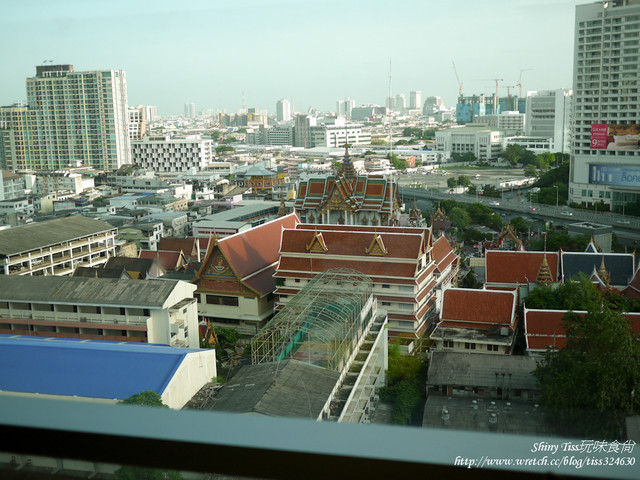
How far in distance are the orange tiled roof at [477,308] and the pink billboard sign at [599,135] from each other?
840 cm

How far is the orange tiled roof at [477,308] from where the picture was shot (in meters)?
5.53

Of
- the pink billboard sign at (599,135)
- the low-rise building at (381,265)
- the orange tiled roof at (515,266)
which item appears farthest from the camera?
the pink billboard sign at (599,135)

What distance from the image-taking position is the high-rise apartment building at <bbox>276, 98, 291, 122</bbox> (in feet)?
155

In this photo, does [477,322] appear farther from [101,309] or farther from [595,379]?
[101,309]

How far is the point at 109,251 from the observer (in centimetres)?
838

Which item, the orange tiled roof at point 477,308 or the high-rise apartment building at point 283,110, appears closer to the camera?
the orange tiled roof at point 477,308

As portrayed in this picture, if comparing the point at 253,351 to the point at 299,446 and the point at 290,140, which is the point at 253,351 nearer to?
the point at 299,446

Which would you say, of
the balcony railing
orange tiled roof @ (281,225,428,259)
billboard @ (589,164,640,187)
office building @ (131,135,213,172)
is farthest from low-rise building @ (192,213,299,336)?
office building @ (131,135,213,172)

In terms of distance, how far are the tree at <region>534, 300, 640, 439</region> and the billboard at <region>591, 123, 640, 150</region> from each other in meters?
9.42

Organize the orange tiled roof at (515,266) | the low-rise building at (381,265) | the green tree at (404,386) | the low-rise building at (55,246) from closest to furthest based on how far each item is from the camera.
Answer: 1. the green tree at (404,386)
2. the low-rise building at (381,265)
3. the orange tiled roof at (515,266)
4. the low-rise building at (55,246)

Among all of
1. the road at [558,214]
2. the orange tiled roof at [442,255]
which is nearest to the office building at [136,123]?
the road at [558,214]

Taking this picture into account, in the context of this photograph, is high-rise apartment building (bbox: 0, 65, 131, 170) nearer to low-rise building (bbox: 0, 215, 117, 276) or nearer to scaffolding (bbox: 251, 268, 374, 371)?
low-rise building (bbox: 0, 215, 117, 276)

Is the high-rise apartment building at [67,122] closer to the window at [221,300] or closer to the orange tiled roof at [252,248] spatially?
the orange tiled roof at [252,248]

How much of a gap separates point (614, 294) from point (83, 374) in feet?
14.5
